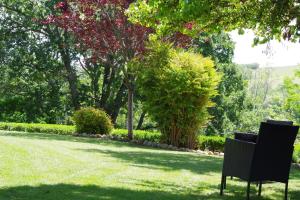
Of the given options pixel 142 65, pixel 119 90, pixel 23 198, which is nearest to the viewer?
pixel 23 198

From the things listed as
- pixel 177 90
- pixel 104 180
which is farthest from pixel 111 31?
pixel 104 180

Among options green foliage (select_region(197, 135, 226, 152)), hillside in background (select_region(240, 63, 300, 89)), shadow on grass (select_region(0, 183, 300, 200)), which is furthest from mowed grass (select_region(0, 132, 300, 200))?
hillside in background (select_region(240, 63, 300, 89))

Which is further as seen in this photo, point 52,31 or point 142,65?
point 52,31

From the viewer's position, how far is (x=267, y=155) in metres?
5.18

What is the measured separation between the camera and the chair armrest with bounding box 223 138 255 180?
518cm

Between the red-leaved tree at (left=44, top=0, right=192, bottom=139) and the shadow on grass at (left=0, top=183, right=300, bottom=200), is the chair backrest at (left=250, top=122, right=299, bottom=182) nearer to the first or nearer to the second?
the shadow on grass at (left=0, top=183, right=300, bottom=200)

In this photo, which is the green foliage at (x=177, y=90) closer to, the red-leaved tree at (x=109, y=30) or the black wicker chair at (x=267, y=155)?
the red-leaved tree at (x=109, y=30)

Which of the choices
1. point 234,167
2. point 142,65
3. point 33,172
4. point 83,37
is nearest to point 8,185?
point 33,172

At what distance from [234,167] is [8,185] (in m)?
2.76

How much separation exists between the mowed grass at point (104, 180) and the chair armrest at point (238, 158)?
0.41m

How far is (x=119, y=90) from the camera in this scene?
27.3 metres

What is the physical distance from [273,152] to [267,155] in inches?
3.4

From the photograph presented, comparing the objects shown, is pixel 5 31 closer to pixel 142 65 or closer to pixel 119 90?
pixel 119 90

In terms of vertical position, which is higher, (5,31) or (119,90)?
(5,31)
